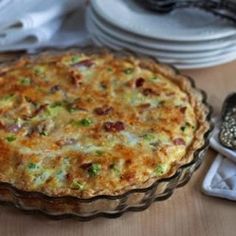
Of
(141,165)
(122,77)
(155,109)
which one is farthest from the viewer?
(122,77)

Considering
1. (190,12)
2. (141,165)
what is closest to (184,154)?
(141,165)

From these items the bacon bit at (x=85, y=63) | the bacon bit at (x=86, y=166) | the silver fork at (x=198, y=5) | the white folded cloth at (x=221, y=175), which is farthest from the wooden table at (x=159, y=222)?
the silver fork at (x=198, y=5)

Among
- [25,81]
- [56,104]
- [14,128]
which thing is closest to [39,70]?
[25,81]

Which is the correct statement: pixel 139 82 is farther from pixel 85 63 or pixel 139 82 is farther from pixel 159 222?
pixel 159 222

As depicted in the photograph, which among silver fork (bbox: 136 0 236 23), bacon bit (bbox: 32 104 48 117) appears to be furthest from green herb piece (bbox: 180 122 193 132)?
silver fork (bbox: 136 0 236 23)

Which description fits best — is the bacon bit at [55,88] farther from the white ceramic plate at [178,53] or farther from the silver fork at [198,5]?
the silver fork at [198,5]

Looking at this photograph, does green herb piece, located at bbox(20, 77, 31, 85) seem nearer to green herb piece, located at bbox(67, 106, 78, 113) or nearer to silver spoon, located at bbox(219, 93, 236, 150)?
green herb piece, located at bbox(67, 106, 78, 113)

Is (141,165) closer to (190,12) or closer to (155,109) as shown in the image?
(155,109)
